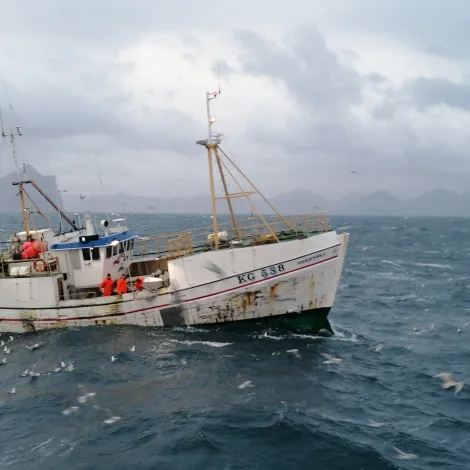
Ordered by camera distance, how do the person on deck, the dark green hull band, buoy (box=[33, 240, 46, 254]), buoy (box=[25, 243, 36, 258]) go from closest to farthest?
the dark green hull band < the person on deck < buoy (box=[25, 243, 36, 258]) < buoy (box=[33, 240, 46, 254])

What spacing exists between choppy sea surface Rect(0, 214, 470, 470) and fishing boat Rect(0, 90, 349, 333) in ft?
2.65

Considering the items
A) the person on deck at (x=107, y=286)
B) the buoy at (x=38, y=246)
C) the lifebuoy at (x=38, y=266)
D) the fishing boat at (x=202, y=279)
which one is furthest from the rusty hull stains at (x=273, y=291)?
the buoy at (x=38, y=246)

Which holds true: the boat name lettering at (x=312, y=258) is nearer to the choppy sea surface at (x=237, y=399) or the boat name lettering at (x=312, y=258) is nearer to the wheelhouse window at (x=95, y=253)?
the choppy sea surface at (x=237, y=399)

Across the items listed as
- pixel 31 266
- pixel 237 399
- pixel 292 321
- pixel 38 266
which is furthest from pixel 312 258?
pixel 31 266

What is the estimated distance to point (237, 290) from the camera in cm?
1991

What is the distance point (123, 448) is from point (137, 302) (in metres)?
9.50

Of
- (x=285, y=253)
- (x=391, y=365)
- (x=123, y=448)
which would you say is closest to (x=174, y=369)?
(x=123, y=448)

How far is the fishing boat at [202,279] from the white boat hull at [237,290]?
0.04 meters

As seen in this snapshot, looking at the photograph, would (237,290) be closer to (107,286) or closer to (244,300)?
(244,300)

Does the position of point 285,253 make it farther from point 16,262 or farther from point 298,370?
point 16,262

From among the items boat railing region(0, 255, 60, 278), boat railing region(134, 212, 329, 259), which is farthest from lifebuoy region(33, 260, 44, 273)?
boat railing region(134, 212, 329, 259)

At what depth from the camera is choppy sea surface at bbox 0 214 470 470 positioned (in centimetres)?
1170

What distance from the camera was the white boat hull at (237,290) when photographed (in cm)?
1962

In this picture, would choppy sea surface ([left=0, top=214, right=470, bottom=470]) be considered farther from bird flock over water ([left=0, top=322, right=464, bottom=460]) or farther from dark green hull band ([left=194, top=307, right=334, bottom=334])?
dark green hull band ([left=194, top=307, right=334, bottom=334])
